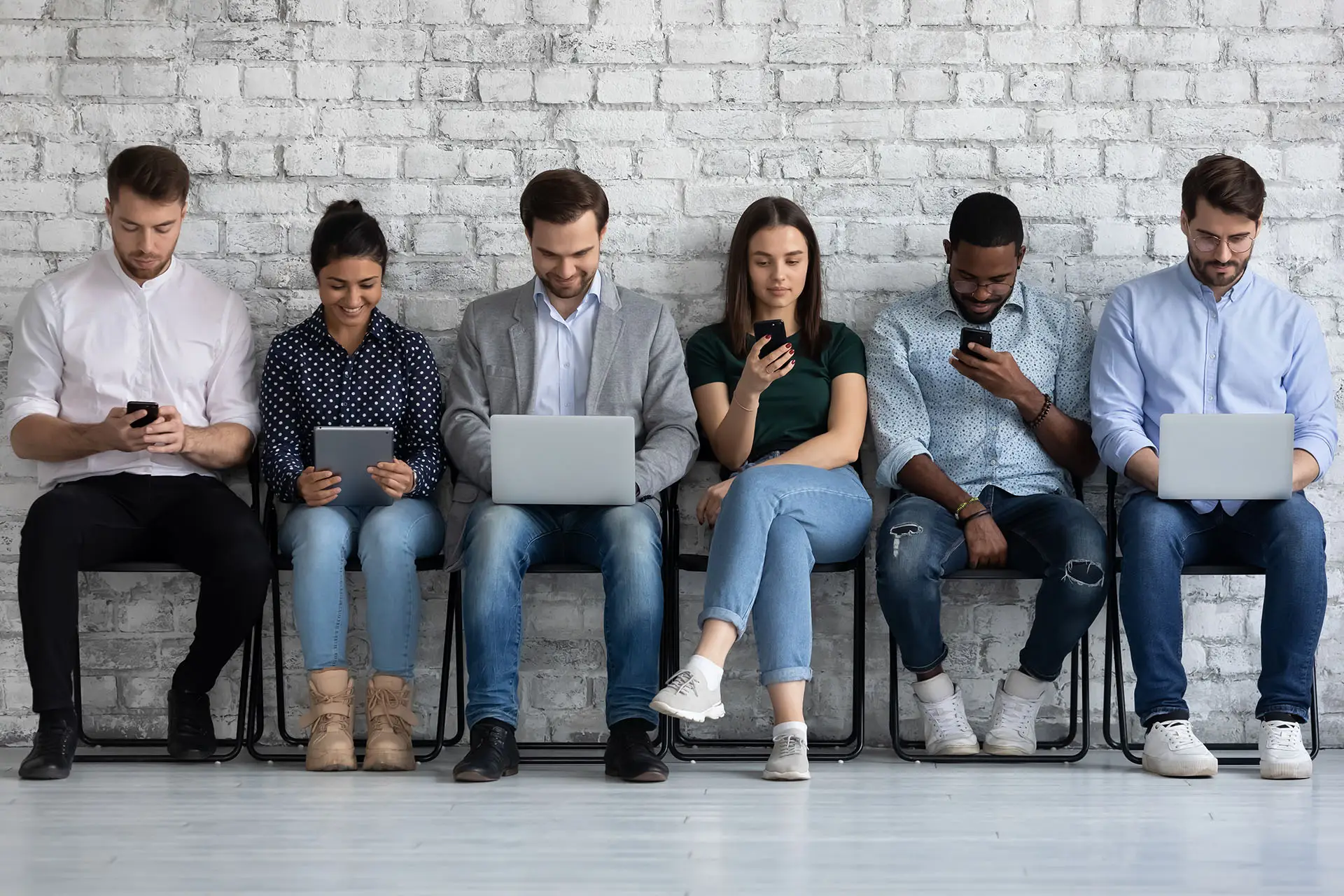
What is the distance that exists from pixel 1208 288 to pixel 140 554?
2643 mm

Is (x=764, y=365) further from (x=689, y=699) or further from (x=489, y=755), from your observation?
(x=489, y=755)

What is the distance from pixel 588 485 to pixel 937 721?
3.34ft

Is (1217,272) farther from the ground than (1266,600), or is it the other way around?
(1217,272)

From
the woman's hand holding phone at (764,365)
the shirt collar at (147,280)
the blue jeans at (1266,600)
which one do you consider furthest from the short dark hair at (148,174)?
the blue jeans at (1266,600)

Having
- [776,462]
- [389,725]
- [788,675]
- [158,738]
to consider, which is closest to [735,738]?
[788,675]

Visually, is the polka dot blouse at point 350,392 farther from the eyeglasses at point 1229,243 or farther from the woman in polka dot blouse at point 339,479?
the eyeglasses at point 1229,243

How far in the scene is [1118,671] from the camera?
330 cm

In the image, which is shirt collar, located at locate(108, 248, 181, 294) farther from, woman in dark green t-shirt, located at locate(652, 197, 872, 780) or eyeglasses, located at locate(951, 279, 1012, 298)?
eyeglasses, located at locate(951, 279, 1012, 298)

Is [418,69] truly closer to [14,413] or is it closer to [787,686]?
[14,413]

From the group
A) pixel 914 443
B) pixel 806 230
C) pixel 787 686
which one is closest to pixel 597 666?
pixel 787 686

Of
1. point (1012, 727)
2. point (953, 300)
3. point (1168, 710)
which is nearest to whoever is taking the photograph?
point (1168, 710)

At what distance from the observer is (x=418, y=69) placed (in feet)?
11.7

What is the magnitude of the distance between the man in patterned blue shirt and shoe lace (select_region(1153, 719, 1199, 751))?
0.27 m

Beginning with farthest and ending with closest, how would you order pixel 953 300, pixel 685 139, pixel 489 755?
pixel 685 139 → pixel 953 300 → pixel 489 755
